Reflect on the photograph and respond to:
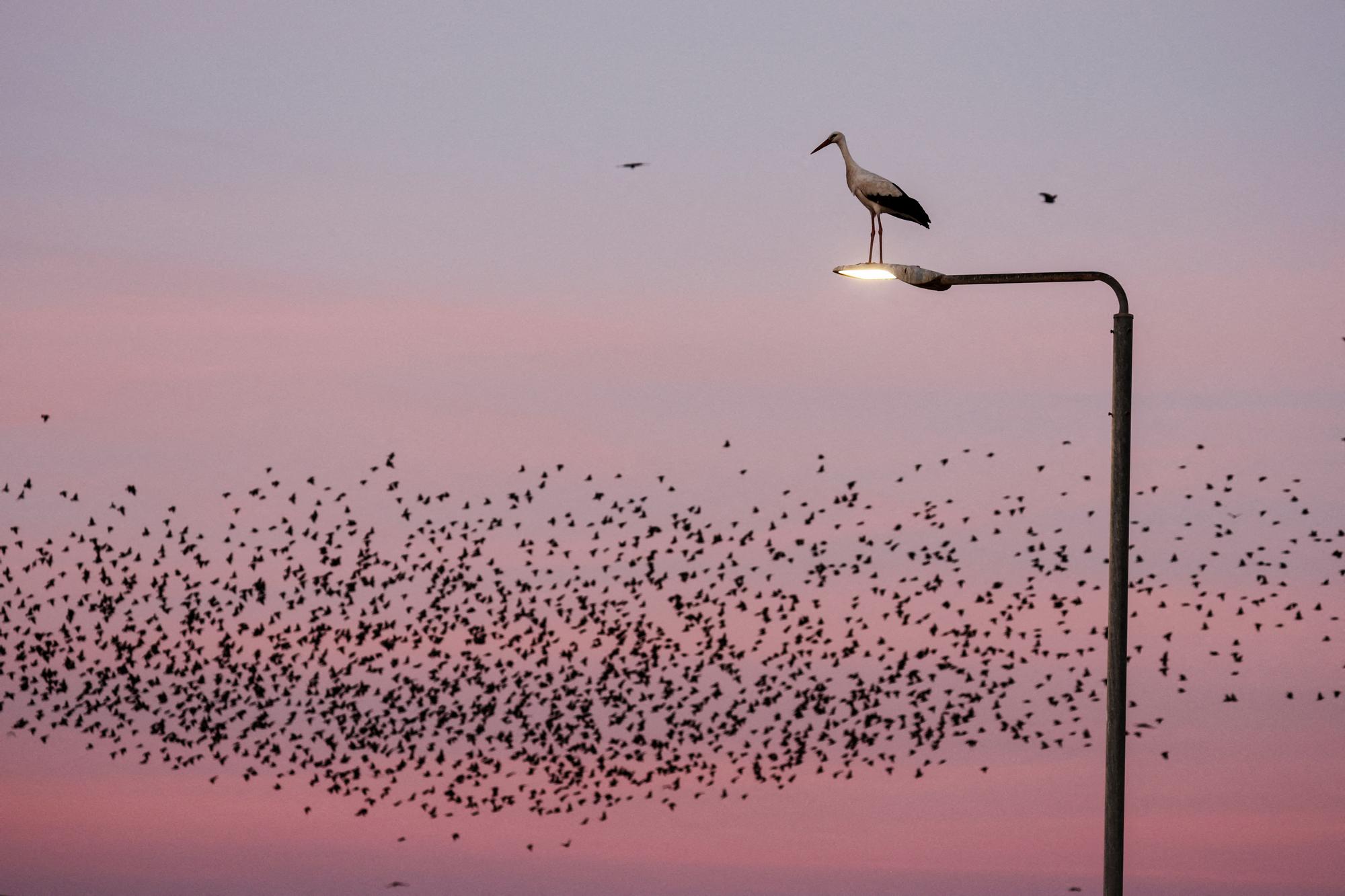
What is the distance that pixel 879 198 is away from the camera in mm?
18234

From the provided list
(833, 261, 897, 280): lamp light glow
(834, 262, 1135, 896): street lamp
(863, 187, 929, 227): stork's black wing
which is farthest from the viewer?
(863, 187, 929, 227): stork's black wing

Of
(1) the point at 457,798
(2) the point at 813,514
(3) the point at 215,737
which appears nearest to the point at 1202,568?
(2) the point at 813,514

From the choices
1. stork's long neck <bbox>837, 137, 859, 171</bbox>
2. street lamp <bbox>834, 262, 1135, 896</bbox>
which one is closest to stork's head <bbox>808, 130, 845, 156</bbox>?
stork's long neck <bbox>837, 137, 859, 171</bbox>

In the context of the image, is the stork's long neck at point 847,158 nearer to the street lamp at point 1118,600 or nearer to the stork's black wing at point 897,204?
the stork's black wing at point 897,204

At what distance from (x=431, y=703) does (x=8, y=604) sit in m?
10.9

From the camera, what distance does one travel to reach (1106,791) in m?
13.6

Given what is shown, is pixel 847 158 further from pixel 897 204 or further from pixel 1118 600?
pixel 1118 600

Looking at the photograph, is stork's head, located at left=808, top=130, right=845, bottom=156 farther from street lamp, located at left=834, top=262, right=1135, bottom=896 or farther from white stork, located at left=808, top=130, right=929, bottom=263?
street lamp, located at left=834, top=262, right=1135, bottom=896

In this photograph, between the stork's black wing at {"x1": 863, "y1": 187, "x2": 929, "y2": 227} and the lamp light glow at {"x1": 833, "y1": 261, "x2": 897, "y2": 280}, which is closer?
the lamp light glow at {"x1": 833, "y1": 261, "x2": 897, "y2": 280}

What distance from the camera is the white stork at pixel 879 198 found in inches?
714

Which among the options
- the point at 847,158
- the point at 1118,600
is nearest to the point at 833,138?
the point at 847,158

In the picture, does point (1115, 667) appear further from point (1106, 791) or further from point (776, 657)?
point (776, 657)

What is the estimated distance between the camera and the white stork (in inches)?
714

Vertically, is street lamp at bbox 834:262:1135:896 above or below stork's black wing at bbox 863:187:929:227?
below
